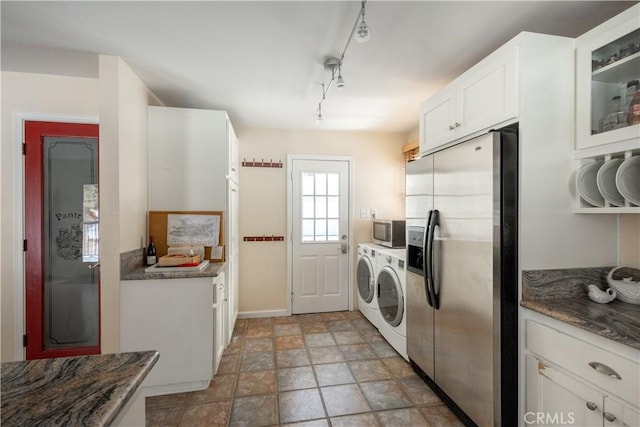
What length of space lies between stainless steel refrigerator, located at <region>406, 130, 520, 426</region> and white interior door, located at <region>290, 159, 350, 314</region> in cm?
165

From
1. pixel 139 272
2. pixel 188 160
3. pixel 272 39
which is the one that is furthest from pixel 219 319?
pixel 272 39

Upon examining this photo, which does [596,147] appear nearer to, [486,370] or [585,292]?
[585,292]

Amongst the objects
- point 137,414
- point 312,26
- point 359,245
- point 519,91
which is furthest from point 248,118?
point 137,414

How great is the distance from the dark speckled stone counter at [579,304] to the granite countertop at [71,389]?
1694mm

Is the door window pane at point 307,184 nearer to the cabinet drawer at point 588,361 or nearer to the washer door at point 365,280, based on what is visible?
the washer door at point 365,280

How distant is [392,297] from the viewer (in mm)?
2689

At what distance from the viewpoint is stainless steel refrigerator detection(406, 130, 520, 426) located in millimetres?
1482

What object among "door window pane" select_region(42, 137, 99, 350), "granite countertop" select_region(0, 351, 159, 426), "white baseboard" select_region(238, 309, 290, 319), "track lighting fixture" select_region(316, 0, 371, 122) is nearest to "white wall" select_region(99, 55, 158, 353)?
"door window pane" select_region(42, 137, 99, 350)

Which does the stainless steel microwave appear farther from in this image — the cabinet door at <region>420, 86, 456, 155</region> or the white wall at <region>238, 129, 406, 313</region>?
Answer: the cabinet door at <region>420, 86, 456, 155</region>

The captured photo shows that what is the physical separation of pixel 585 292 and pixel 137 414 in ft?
7.00

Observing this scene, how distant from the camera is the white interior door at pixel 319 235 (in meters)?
3.67

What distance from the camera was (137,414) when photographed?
2.82 feet

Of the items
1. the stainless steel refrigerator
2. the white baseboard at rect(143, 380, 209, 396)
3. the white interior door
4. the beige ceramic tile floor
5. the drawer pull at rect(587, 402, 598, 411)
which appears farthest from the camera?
the white interior door

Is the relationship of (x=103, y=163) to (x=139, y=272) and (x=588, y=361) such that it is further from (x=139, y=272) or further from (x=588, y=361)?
(x=588, y=361)
